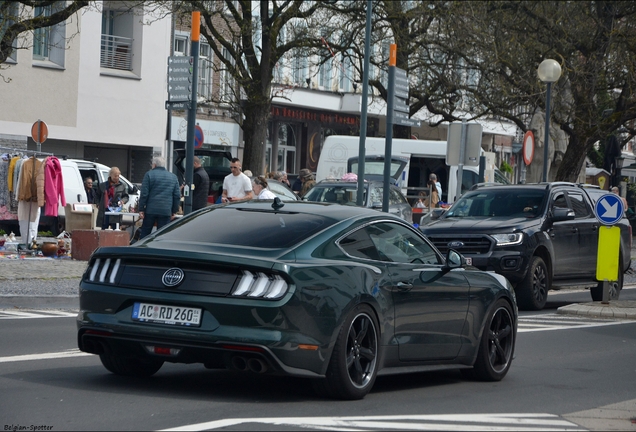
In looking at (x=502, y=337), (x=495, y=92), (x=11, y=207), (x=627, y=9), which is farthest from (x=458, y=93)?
(x=502, y=337)

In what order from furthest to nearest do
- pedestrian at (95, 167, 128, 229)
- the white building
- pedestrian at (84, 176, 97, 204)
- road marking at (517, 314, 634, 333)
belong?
the white building, pedestrian at (84, 176, 97, 204), pedestrian at (95, 167, 128, 229), road marking at (517, 314, 634, 333)

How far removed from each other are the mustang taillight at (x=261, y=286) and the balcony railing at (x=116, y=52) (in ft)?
109

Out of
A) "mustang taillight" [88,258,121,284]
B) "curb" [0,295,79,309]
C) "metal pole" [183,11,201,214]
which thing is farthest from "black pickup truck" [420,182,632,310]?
"mustang taillight" [88,258,121,284]

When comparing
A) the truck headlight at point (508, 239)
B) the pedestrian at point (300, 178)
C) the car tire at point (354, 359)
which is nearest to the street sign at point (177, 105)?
the truck headlight at point (508, 239)

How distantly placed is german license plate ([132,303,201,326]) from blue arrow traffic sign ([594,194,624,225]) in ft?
36.6

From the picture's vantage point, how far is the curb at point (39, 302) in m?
15.6

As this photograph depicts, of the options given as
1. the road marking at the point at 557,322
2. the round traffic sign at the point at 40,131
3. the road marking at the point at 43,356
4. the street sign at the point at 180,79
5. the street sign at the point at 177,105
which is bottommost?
the road marking at the point at 557,322

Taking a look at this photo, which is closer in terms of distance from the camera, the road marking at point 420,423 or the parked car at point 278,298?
the road marking at point 420,423

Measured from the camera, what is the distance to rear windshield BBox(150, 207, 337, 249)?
8219mm

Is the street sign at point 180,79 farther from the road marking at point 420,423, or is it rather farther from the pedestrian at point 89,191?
the road marking at point 420,423

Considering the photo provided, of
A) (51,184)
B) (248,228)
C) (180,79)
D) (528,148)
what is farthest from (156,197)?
(248,228)

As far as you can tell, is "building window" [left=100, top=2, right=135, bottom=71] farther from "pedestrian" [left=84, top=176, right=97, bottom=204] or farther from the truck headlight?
the truck headlight

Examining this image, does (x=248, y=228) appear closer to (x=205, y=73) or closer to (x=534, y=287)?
(x=534, y=287)

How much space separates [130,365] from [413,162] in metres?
31.5
